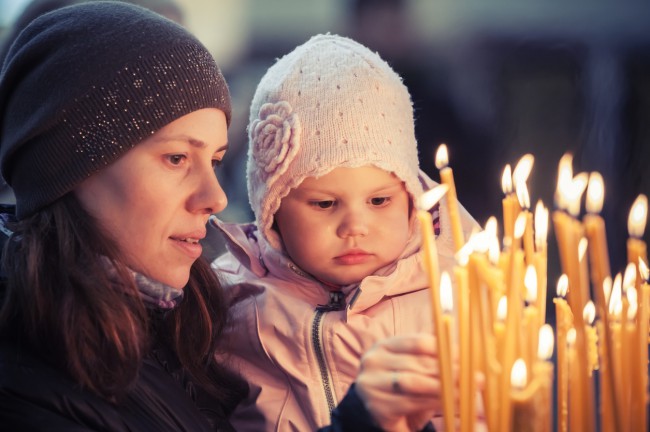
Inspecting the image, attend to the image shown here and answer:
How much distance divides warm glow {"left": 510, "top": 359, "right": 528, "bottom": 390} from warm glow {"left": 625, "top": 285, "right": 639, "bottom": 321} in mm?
142

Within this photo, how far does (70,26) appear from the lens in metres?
1.15

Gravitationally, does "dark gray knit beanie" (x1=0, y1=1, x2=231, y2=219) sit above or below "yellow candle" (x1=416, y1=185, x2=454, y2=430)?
above

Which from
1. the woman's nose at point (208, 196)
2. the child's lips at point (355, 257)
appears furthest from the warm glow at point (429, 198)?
the child's lips at point (355, 257)

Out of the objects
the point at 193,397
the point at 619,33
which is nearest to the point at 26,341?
the point at 193,397

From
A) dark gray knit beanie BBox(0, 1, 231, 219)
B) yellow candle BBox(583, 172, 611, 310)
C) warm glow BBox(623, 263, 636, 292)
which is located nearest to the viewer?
yellow candle BBox(583, 172, 611, 310)

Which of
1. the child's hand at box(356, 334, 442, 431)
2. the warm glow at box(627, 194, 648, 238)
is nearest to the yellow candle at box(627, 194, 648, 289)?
the warm glow at box(627, 194, 648, 238)

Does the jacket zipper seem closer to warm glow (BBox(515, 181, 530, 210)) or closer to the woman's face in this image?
the woman's face

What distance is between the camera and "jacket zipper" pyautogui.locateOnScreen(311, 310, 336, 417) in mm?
1331

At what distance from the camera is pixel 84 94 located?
1.11m

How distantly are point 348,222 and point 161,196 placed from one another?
0.36 m

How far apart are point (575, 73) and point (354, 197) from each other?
1051 mm

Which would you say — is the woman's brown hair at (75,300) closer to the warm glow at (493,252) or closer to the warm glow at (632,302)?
the warm glow at (493,252)

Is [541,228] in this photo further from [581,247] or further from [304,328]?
[304,328]

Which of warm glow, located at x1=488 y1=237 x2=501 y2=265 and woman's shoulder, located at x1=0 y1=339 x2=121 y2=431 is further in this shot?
woman's shoulder, located at x1=0 y1=339 x2=121 y2=431
